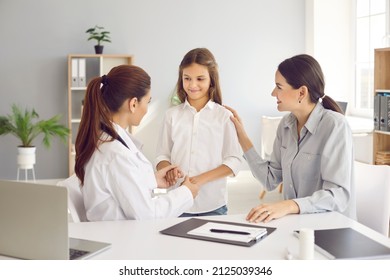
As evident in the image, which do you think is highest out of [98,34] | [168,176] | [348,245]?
[98,34]

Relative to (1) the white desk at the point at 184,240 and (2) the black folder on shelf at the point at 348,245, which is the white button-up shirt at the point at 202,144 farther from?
(2) the black folder on shelf at the point at 348,245

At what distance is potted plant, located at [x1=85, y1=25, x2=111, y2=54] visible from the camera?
631 cm

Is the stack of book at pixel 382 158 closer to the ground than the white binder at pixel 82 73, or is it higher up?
closer to the ground

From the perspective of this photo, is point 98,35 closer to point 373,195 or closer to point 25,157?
point 25,157

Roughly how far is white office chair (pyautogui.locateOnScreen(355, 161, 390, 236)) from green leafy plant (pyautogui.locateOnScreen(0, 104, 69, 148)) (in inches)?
163

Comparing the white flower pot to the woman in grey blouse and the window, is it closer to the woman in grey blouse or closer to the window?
the window

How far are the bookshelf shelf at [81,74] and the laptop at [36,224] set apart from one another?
4.69 meters

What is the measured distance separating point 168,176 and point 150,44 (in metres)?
4.46

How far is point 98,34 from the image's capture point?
6531 mm

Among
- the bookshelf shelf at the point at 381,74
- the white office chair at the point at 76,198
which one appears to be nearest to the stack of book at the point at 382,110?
the bookshelf shelf at the point at 381,74

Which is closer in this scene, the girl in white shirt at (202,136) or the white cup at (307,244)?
the white cup at (307,244)

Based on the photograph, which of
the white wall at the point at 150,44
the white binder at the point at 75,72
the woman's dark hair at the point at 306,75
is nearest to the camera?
the woman's dark hair at the point at 306,75

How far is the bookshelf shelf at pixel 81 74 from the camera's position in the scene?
629cm

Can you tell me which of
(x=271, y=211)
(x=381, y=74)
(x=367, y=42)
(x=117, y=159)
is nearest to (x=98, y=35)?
(x=367, y=42)
